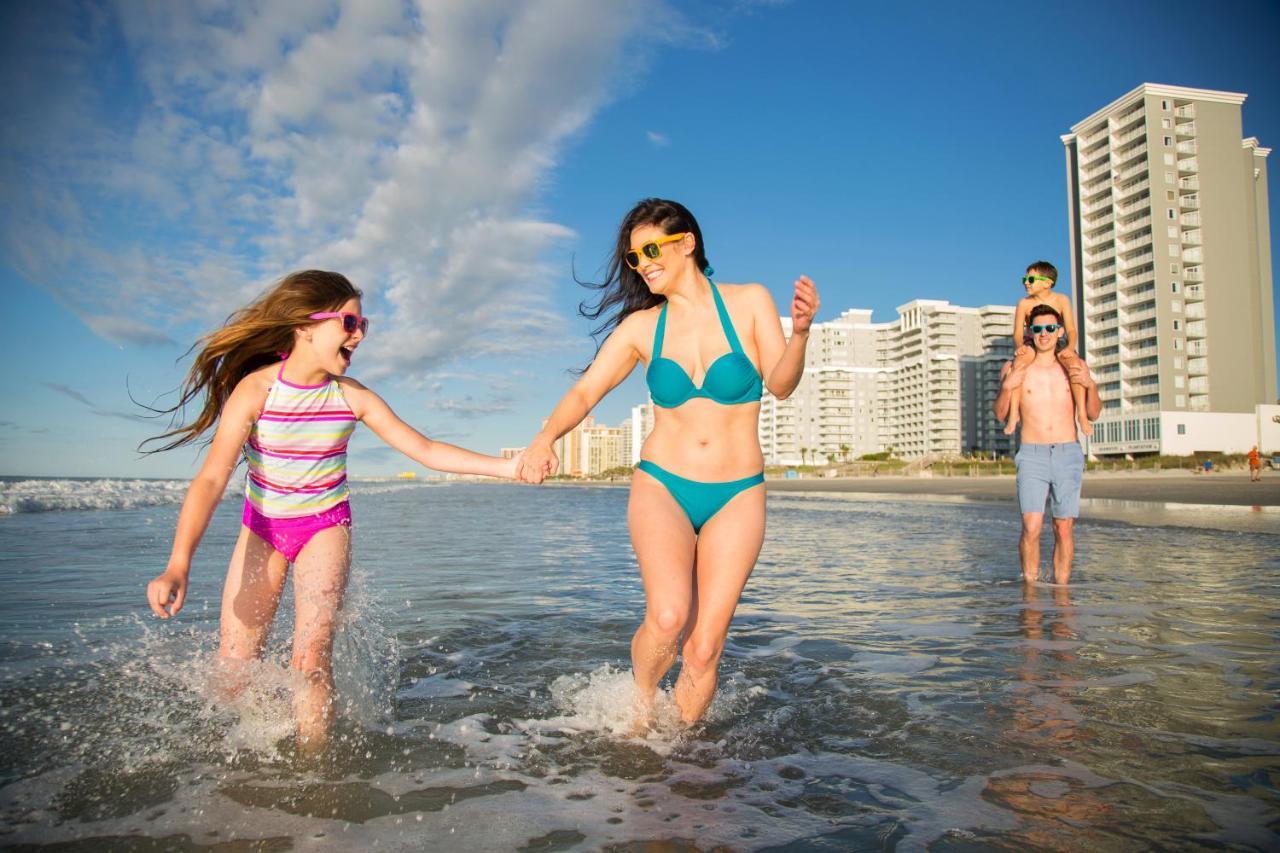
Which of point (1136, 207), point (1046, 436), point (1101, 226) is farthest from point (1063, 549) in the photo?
point (1101, 226)

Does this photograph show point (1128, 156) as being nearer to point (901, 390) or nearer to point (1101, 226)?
point (1101, 226)

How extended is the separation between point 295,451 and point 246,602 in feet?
2.36

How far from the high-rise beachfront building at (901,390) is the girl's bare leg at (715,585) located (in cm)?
13867

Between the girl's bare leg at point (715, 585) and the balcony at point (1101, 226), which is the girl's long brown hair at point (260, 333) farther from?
the balcony at point (1101, 226)

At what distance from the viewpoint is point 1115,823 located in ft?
7.81

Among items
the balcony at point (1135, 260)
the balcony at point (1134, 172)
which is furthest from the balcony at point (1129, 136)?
the balcony at point (1135, 260)

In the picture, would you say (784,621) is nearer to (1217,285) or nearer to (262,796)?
(262,796)

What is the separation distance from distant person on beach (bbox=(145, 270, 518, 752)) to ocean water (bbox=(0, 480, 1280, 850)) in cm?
37

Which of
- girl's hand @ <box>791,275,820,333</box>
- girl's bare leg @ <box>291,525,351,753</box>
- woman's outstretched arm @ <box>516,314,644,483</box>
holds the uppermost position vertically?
girl's hand @ <box>791,275,820,333</box>

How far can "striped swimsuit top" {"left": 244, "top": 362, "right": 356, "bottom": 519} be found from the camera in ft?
11.3

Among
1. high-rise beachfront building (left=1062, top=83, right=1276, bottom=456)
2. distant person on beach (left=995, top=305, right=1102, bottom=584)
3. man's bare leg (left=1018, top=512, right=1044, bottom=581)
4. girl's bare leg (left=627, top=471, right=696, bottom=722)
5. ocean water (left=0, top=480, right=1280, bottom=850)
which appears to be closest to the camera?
ocean water (left=0, top=480, right=1280, bottom=850)

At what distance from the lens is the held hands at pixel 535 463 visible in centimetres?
368

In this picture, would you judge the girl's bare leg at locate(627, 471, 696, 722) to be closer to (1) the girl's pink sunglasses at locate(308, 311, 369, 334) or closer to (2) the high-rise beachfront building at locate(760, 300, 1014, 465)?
(1) the girl's pink sunglasses at locate(308, 311, 369, 334)

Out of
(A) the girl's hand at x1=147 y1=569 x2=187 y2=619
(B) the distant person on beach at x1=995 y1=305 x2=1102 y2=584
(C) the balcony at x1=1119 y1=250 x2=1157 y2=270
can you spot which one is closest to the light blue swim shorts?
(B) the distant person on beach at x1=995 y1=305 x2=1102 y2=584
